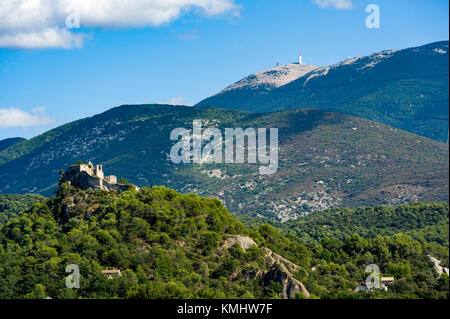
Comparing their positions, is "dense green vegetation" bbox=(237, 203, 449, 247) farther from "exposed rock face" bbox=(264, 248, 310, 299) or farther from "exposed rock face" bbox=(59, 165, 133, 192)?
"exposed rock face" bbox=(264, 248, 310, 299)

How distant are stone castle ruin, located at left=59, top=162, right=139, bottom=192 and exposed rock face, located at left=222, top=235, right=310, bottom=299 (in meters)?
18.8

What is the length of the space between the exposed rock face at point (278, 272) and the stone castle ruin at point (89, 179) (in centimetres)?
1881

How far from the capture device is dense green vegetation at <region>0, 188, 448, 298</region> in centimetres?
7950

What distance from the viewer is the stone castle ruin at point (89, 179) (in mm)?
103438

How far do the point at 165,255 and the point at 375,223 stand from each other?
98047mm

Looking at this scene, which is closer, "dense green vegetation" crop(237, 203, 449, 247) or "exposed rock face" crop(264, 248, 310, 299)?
"exposed rock face" crop(264, 248, 310, 299)

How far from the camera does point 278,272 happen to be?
83062 millimetres

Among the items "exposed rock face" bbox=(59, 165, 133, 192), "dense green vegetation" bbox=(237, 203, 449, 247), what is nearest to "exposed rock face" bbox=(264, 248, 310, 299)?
"exposed rock face" bbox=(59, 165, 133, 192)

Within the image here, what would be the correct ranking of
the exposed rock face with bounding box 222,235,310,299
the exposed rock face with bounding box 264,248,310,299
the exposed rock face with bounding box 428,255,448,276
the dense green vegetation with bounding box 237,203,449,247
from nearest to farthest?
the exposed rock face with bounding box 264,248,310,299
the exposed rock face with bounding box 222,235,310,299
the exposed rock face with bounding box 428,255,448,276
the dense green vegetation with bounding box 237,203,449,247

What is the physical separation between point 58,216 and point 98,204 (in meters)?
9.22

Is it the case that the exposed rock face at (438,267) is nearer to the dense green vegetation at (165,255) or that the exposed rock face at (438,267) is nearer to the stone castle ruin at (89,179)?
the dense green vegetation at (165,255)
